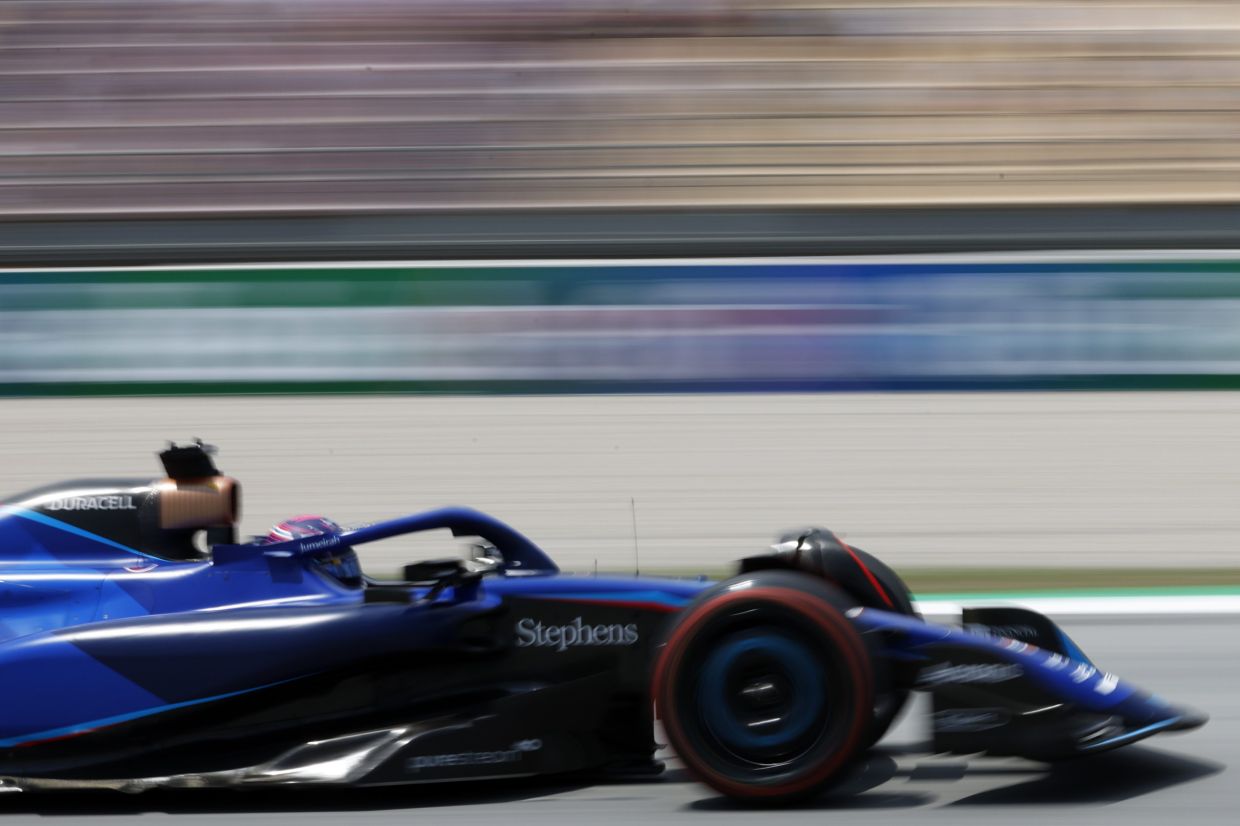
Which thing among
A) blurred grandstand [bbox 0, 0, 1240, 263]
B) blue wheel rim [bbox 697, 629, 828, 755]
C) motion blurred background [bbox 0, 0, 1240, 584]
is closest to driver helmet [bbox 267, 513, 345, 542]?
blue wheel rim [bbox 697, 629, 828, 755]

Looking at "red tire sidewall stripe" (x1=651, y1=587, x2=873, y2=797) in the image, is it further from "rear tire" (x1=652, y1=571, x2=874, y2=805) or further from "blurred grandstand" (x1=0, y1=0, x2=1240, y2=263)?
"blurred grandstand" (x1=0, y1=0, x2=1240, y2=263)

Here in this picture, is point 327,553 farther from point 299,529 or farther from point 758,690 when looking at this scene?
point 758,690

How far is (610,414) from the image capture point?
975 cm

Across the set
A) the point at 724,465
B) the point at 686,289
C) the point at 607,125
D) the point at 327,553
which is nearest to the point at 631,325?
the point at 686,289

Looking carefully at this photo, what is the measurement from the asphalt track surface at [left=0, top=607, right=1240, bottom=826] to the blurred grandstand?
21.1 feet

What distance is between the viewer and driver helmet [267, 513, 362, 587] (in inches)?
168

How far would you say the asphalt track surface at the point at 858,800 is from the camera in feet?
12.1

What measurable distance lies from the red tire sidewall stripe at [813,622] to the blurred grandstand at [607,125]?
6678mm

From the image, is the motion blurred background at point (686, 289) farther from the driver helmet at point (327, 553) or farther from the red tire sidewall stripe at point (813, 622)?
the red tire sidewall stripe at point (813, 622)

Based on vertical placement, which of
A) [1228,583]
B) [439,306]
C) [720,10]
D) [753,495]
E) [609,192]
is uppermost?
[720,10]

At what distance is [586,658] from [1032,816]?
1161 millimetres

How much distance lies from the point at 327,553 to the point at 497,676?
2.18 ft

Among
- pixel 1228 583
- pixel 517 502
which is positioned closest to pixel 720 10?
pixel 517 502

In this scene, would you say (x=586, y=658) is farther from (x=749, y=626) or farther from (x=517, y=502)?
(x=517, y=502)
